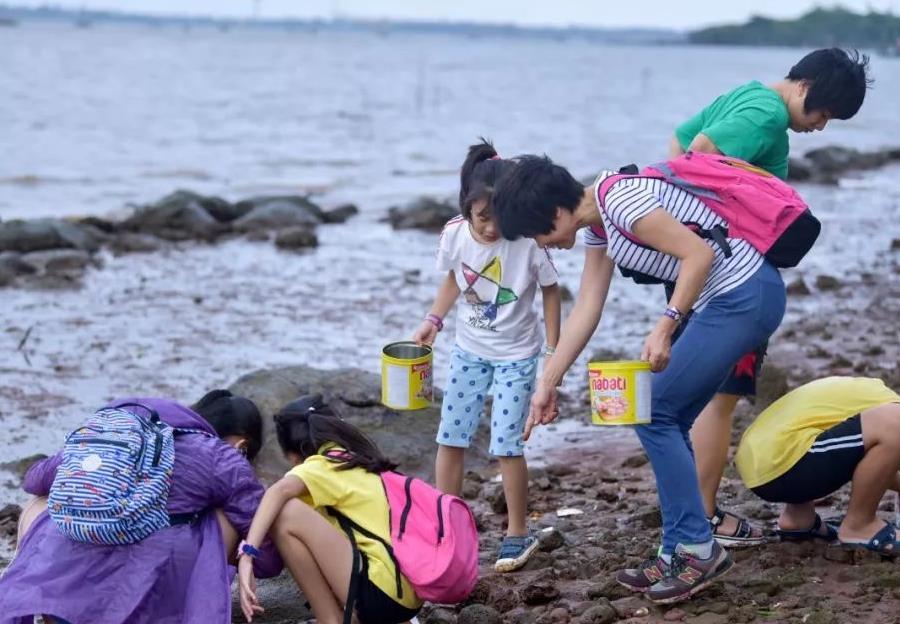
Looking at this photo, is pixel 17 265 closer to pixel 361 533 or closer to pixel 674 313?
pixel 361 533

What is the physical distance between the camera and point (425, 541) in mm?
4059

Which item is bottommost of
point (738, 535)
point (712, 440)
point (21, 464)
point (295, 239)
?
point (295, 239)

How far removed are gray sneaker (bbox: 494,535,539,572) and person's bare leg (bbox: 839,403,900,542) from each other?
1.21 meters

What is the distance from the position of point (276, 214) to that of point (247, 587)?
1251 cm

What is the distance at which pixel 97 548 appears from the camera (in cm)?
385

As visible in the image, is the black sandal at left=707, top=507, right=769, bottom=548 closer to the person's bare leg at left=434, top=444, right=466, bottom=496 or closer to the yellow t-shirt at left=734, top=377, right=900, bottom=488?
the yellow t-shirt at left=734, top=377, right=900, bottom=488

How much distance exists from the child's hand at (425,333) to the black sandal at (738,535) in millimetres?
1289

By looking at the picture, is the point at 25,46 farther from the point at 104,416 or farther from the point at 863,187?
the point at 104,416

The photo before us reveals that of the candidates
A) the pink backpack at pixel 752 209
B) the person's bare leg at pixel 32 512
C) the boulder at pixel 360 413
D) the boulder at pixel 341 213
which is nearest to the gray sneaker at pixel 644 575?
the pink backpack at pixel 752 209

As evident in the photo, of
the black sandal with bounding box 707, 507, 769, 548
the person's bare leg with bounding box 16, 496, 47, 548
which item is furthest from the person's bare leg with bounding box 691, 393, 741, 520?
the person's bare leg with bounding box 16, 496, 47, 548

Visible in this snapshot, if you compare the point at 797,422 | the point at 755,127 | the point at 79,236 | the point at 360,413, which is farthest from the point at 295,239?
the point at 797,422

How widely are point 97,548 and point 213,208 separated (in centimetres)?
1279

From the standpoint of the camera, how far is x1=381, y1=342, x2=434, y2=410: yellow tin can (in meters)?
4.80

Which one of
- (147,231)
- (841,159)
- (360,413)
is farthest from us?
(841,159)
